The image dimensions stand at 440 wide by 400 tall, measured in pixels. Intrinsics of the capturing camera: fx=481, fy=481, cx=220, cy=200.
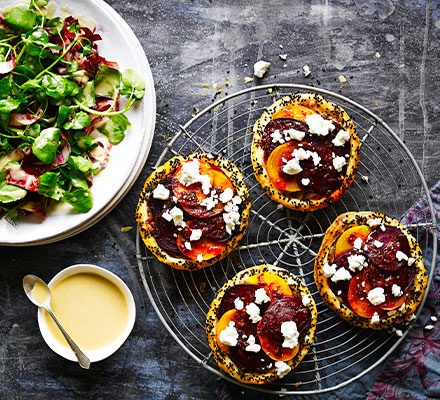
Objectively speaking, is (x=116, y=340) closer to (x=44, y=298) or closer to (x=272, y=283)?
(x=44, y=298)

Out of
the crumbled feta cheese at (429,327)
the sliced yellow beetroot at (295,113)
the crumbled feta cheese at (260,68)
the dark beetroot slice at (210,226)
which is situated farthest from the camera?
the crumbled feta cheese at (260,68)

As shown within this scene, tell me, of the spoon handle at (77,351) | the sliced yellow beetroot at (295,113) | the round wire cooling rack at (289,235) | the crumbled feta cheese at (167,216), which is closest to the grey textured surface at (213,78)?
the round wire cooling rack at (289,235)

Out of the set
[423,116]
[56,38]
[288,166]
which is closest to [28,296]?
[56,38]

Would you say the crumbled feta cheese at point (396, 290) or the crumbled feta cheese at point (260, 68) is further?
the crumbled feta cheese at point (260, 68)

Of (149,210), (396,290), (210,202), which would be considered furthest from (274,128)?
(396,290)

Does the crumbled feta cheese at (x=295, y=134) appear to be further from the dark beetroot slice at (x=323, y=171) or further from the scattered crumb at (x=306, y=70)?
the scattered crumb at (x=306, y=70)

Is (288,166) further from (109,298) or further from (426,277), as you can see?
(109,298)
